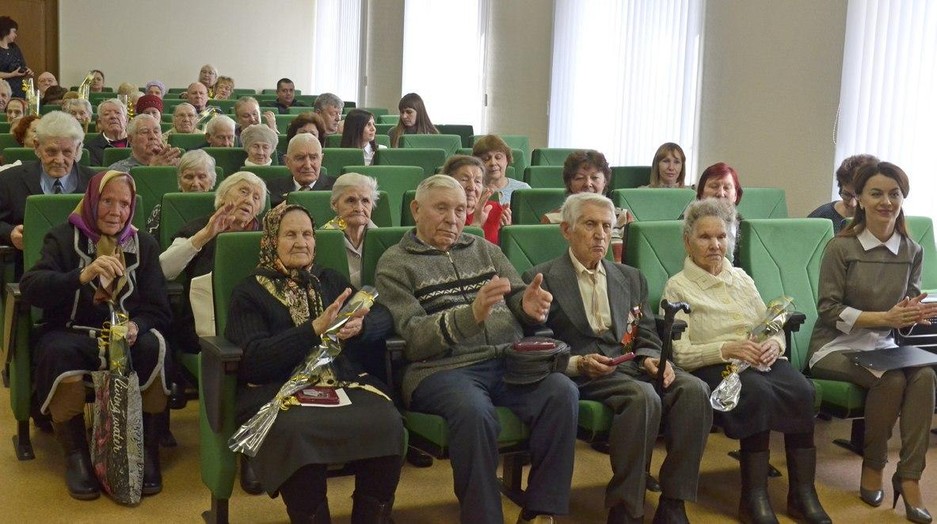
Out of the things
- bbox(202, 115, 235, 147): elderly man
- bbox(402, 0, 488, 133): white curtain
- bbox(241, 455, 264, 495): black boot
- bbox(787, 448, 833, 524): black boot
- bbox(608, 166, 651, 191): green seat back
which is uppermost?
bbox(402, 0, 488, 133): white curtain

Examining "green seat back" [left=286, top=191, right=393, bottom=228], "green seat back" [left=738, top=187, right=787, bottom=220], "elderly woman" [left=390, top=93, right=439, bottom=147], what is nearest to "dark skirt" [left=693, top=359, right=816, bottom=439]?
"green seat back" [left=286, top=191, right=393, bottom=228]

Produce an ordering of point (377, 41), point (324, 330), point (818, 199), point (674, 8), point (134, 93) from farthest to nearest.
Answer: point (377, 41)
point (134, 93)
point (674, 8)
point (818, 199)
point (324, 330)

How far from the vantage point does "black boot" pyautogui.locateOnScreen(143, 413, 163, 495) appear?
3705 mm

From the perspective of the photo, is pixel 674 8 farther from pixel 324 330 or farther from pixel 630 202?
pixel 324 330

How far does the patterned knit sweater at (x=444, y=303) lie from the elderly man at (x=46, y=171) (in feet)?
6.63

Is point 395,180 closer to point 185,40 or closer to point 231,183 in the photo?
point 231,183

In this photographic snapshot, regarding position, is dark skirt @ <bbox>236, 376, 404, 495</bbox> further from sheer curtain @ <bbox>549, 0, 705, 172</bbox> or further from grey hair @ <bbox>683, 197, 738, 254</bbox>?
sheer curtain @ <bbox>549, 0, 705, 172</bbox>

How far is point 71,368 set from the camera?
11.9 ft

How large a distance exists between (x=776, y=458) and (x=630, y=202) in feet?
Result: 5.17

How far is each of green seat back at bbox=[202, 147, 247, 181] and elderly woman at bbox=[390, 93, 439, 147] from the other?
6.55ft

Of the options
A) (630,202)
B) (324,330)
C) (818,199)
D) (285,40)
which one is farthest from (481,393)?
(285,40)

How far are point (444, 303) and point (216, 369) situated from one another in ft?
2.51

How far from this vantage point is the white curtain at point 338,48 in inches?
607

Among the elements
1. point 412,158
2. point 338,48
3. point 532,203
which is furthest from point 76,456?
point 338,48
